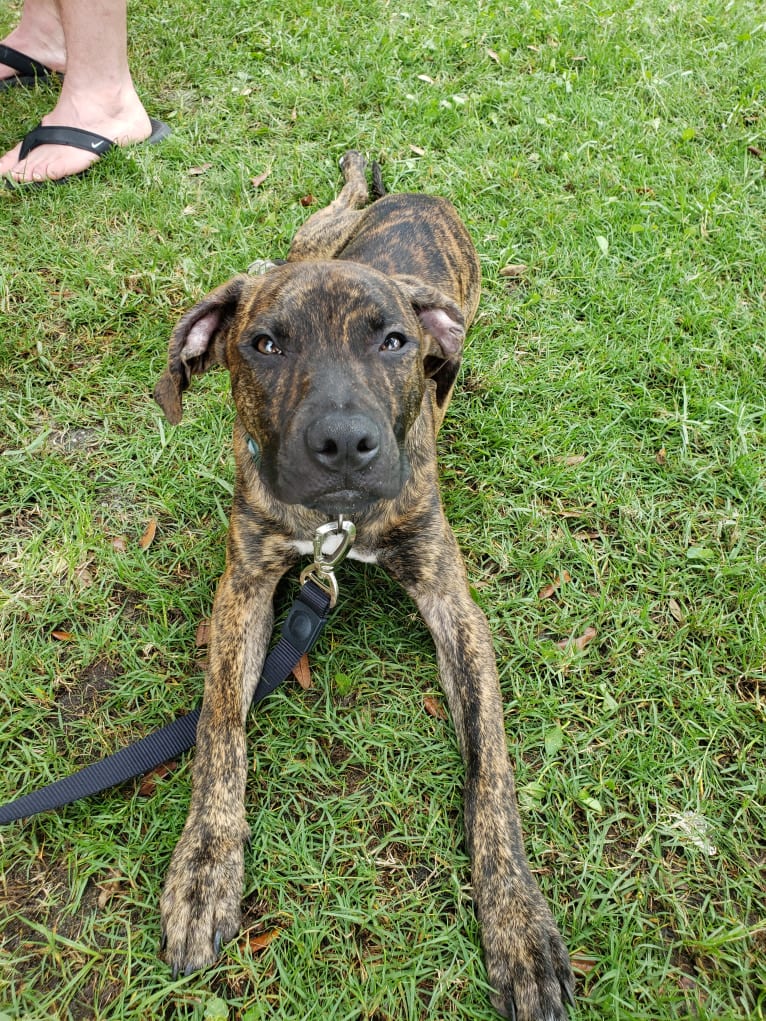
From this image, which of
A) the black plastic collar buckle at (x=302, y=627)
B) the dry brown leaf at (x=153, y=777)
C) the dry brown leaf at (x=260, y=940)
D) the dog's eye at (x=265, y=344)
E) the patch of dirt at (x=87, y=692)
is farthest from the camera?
the patch of dirt at (x=87, y=692)

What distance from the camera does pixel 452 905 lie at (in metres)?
2.71

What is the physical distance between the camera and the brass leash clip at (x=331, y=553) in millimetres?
3045

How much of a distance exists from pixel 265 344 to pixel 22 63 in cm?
519

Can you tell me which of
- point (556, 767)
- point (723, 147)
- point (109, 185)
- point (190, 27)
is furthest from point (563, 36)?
point (556, 767)

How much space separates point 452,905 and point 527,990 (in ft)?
1.30

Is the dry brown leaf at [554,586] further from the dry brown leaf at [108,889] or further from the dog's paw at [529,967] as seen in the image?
the dry brown leaf at [108,889]

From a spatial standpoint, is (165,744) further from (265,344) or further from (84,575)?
(265,344)

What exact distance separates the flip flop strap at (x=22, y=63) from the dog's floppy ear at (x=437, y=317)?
16.0ft

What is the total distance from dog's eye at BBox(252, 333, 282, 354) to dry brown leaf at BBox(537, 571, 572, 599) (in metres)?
1.74

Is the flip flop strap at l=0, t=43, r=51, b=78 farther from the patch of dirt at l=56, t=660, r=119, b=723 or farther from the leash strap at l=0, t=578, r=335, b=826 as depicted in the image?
the leash strap at l=0, t=578, r=335, b=826

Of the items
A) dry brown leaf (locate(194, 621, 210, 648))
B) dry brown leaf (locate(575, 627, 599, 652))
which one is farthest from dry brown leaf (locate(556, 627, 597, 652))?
dry brown leaf (locate(194, 621, 210, 648))

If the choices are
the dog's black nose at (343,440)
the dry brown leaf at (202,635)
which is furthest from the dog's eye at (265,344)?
the dry brown leaf at (202,635)

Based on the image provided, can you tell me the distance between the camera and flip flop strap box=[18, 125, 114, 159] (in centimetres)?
539

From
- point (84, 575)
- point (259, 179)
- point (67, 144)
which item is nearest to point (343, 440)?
point (84, 575)
